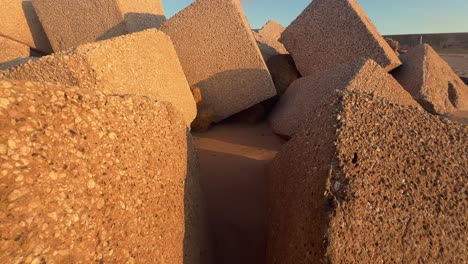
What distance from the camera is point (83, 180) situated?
917 mm

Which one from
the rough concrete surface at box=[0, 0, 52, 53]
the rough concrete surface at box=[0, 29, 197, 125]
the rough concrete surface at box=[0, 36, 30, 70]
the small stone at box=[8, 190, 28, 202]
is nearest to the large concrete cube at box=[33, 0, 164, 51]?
the rough concrete surface at box=[0, 36, 30, 70]

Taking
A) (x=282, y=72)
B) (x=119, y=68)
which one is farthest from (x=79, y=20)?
(x=282, y=72)

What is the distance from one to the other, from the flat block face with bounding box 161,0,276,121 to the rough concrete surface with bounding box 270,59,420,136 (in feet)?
1.11

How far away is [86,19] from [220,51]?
155 cm

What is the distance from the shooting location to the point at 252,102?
3.46 m

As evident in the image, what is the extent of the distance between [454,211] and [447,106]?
9.36 feet

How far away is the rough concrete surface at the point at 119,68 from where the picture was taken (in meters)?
1.85

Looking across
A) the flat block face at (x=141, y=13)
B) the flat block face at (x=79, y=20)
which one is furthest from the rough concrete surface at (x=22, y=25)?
the flat block face at (x=141, y=13)

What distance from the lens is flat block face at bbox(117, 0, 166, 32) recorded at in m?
3.47

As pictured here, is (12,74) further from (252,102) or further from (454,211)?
(454,211)

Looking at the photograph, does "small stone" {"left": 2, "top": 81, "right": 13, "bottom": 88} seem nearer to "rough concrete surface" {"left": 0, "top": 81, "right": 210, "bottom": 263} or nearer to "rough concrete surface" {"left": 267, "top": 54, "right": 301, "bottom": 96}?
"rough concrete surface" {"left": 0, "top": 81, "right": 210, "bottom": 263}

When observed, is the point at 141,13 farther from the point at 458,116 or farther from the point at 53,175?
the point at 458,116

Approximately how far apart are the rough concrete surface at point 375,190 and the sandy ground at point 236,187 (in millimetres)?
335

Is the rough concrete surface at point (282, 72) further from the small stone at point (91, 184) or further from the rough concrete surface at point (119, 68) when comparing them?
the small stone at point (91, 184)
